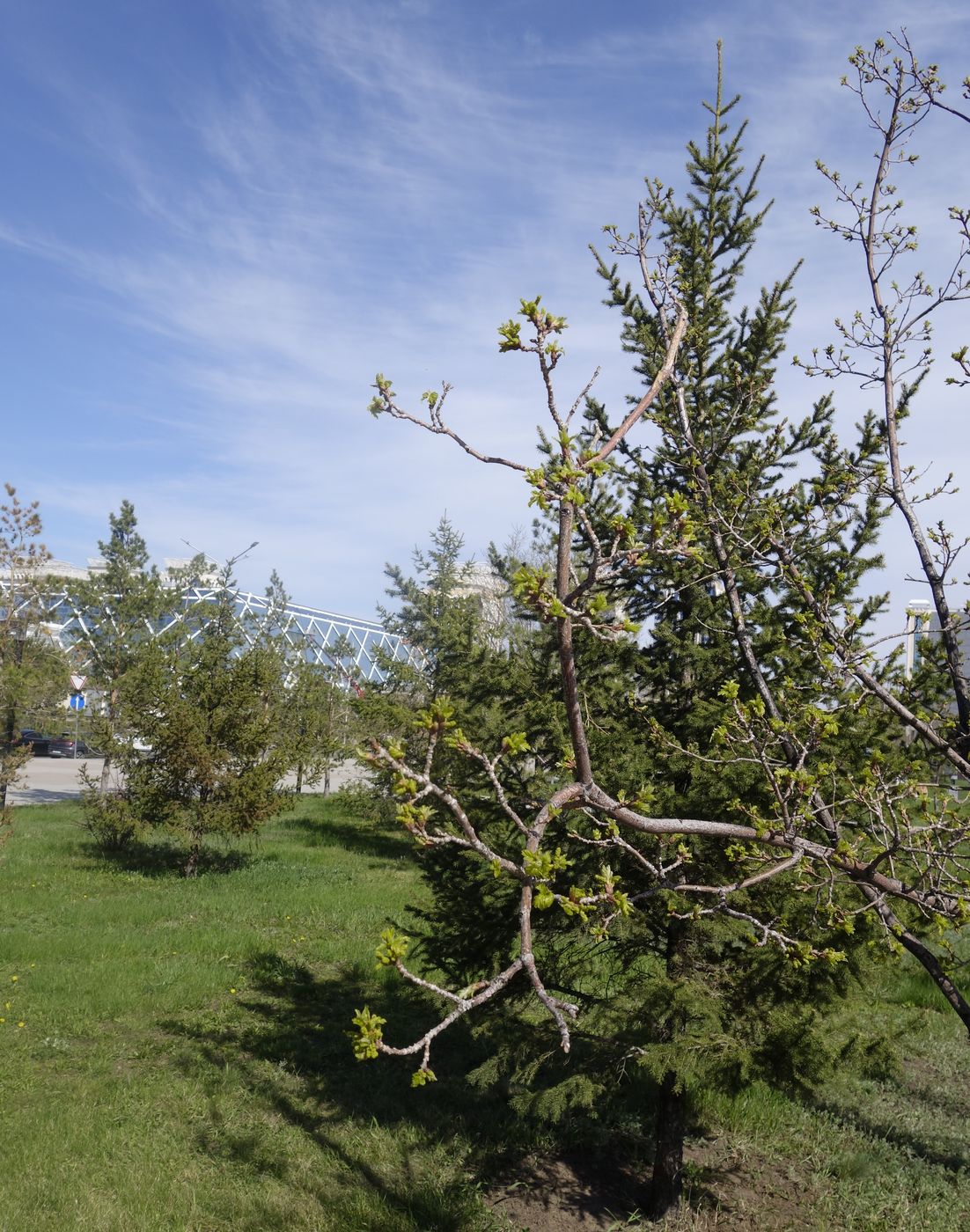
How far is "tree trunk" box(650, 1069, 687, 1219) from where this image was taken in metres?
5.49

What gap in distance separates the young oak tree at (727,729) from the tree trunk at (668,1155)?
0.93m

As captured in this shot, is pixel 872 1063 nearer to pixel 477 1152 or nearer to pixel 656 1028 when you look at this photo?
pixel 656 1028

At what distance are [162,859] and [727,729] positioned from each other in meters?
13.0

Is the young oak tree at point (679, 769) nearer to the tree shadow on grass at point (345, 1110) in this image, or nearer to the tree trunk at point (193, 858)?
the tree shadow on grass at point (345, 1110)

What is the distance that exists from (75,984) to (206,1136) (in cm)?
320

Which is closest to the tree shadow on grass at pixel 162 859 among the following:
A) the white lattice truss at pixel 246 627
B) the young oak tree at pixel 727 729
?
the white lattice truss at pixel 246 627

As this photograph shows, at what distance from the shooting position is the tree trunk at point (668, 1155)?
5.49m

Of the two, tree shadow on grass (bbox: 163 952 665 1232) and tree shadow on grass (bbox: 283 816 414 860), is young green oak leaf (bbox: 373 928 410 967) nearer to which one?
tree shadow on grass (bbox: 163 952 665 1232)

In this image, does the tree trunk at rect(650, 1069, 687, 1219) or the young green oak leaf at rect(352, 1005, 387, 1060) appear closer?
the young green oak leaf at rect(352, 1005, 387, 1060)

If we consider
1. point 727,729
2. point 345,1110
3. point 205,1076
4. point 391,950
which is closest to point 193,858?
point 205,1076

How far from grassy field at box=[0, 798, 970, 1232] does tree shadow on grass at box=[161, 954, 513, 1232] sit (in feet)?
0.06

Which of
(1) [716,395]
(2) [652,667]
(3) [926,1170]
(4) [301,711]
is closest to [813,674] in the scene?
(2) [652,667]

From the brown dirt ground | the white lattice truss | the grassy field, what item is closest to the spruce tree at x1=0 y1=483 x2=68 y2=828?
the white lattice truss

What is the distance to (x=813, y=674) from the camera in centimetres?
552
